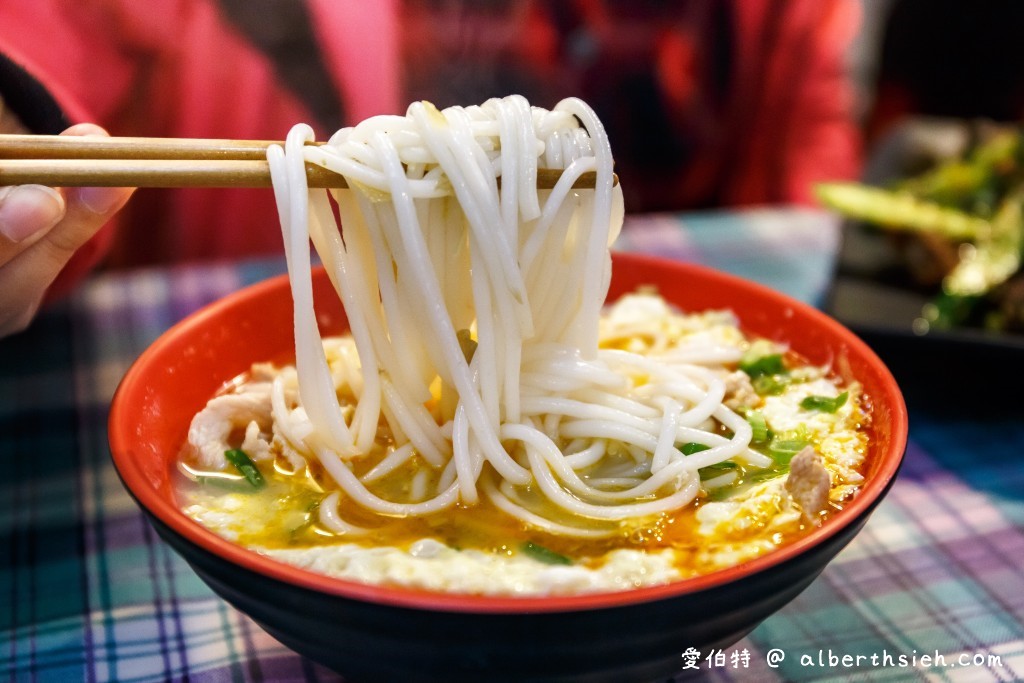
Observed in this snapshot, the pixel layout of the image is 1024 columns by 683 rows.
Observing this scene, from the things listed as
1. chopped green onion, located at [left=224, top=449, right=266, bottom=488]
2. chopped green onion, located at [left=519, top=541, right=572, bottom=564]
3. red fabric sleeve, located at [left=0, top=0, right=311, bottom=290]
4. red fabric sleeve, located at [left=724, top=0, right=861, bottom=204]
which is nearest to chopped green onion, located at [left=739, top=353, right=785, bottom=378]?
chopped green onion, located at [left=519, top=541, right=572, bottom=564]

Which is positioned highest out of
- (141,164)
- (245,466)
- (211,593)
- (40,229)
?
(141,164)

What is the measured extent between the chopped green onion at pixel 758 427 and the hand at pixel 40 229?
48.1 inches

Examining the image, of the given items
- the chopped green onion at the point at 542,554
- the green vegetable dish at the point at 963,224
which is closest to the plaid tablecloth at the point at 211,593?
the chopped green onion at the point at 542,554

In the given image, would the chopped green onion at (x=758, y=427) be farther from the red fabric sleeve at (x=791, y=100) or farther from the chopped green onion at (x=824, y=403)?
the red fabric sleeve at (x=791, y=100)

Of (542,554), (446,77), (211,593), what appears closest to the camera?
(542,554)

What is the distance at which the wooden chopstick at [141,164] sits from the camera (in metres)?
1.30

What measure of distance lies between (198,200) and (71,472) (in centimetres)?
197

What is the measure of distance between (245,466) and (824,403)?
1118mm

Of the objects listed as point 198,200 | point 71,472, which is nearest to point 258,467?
point 71,472

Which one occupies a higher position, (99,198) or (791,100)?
(99,198)

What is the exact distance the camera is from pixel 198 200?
3715 millimetres

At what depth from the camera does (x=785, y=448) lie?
1601 mm

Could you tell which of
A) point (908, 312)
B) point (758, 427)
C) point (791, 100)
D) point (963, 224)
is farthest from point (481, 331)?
point (791, 100)

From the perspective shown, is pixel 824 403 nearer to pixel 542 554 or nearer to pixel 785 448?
pixel 785 448
